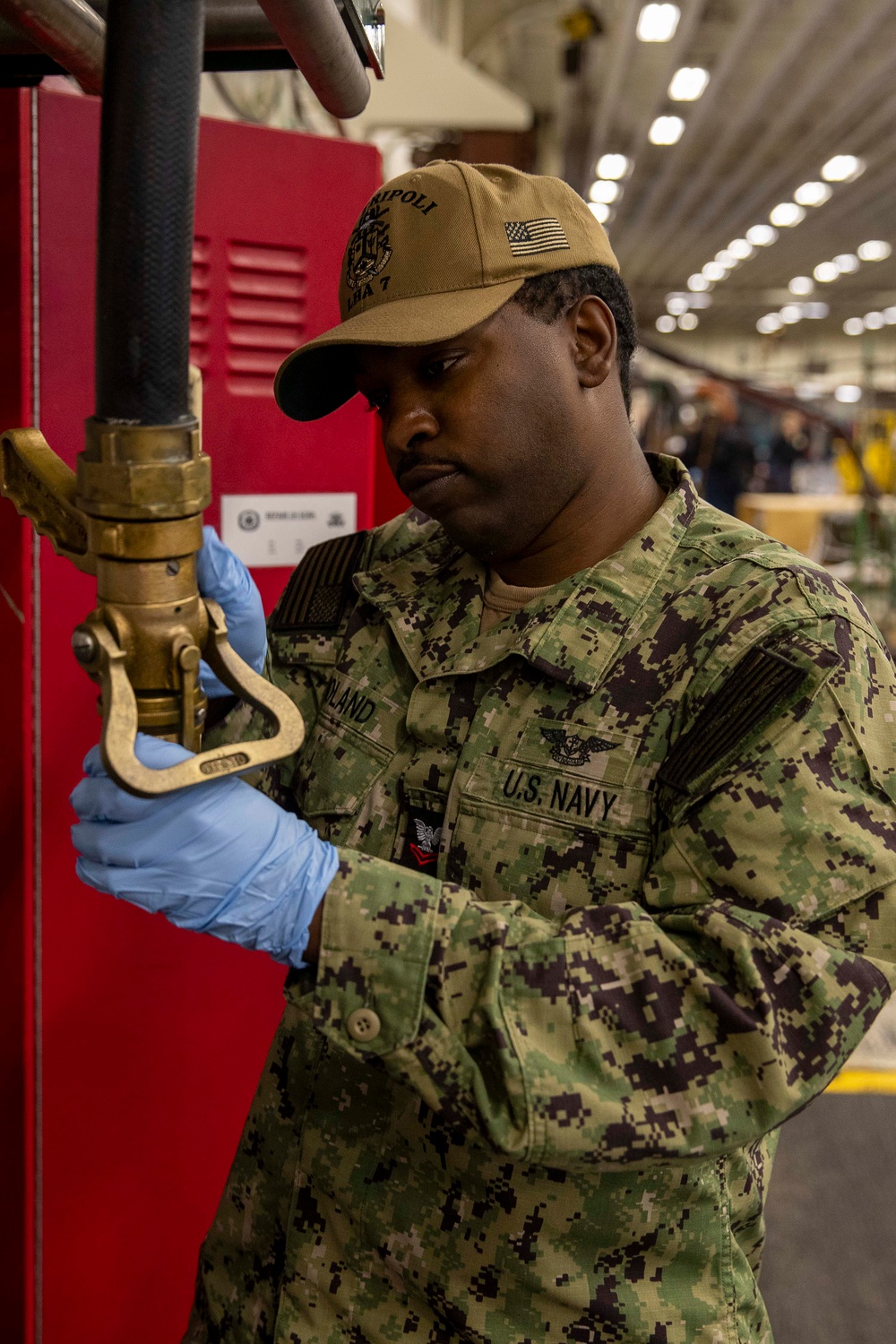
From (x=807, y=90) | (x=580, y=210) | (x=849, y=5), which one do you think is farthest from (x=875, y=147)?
(x=580, y=210)

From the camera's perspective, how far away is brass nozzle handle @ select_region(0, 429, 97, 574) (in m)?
0.76

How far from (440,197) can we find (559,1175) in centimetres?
89

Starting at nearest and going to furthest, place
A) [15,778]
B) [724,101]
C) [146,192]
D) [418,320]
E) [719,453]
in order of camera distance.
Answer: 1. [146,192]
2. [418,320]
3. [15,778]
4. [724,101]
5. [719,453]

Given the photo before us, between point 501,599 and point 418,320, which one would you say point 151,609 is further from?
point 501,599

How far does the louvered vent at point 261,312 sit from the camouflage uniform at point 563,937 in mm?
376

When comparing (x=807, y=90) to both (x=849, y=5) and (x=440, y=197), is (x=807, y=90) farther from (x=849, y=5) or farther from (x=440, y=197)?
(x=440, y=197)

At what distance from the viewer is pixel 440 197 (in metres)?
0.99

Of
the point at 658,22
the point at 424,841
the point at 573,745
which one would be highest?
the point at 658,22

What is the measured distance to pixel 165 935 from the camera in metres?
1.58

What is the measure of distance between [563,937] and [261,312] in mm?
1082

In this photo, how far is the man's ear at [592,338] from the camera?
A: 1058mm

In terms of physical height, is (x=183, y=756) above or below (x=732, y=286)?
below

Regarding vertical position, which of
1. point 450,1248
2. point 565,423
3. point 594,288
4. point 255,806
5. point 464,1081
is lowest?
point 450,1248

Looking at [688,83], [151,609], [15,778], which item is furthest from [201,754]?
[688,83]
